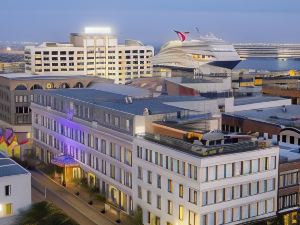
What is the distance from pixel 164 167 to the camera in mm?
49688

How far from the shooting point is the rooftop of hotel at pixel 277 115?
2749 inches

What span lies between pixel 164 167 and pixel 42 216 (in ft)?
35.9

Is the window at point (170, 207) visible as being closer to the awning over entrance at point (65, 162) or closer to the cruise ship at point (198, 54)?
the awning over entrance at point (65, 162)

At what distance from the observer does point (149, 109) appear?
193 feet

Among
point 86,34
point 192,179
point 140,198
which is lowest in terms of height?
point 140,198

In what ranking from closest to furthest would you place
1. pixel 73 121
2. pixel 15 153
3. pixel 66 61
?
pixel 73 121
pixel 15 153
pixel 66 61

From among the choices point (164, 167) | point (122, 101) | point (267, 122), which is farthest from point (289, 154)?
point (122, 101)

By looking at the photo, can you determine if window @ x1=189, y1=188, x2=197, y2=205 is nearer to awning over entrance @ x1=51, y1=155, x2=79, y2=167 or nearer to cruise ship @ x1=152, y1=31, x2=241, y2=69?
awning over entrance @ x1=51, y1=155, x2=79, y2=167

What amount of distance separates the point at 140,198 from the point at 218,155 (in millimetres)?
10775

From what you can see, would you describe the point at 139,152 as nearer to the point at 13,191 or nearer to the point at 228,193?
the point at 228,193

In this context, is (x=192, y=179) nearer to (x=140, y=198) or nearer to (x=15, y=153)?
(x=140, y=198)

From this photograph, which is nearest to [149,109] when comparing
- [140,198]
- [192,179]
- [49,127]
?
[140,198]

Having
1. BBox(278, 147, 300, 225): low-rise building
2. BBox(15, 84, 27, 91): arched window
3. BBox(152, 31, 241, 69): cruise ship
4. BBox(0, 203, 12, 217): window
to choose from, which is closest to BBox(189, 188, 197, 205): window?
BBox(278, 147, 300, 225): low-rise building

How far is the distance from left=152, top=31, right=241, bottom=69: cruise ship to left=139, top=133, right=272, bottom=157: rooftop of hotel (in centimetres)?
12176
